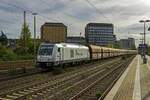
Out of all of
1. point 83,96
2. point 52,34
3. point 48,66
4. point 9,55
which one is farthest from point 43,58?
point 52,34

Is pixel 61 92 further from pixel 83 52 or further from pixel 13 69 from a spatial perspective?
pixel 83 52

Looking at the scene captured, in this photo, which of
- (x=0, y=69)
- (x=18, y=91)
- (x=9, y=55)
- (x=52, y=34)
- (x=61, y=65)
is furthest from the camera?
(x=52, y=34)

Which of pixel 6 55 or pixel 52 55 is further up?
pixel 52 55

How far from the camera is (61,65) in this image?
3525 centimetres

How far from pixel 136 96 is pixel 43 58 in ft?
56.8

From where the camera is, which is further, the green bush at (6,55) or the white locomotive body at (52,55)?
the green bush at (6,55)

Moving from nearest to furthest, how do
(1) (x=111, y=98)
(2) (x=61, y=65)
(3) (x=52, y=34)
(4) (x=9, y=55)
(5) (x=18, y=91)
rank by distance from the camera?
(1) (x=111, y=98) → (5) (x=18, y=91) → (2) (x=61, y=65) → (4) (x=9, y=55) → (3) (x=52, y=34)

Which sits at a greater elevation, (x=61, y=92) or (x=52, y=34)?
(x=52, y=34)

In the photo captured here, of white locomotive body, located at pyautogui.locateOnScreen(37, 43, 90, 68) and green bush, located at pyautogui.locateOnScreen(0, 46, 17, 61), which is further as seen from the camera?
green bush, located at pyautogui.locateOnScreen(0, 46, 17, 61)

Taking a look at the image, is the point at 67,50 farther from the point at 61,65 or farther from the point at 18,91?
the point at 18,91

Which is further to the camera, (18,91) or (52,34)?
(52,34)

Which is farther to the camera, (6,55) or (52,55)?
(6,55)

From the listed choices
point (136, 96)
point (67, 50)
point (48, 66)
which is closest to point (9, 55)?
point (67, 50)

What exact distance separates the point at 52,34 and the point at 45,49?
69334 mm
